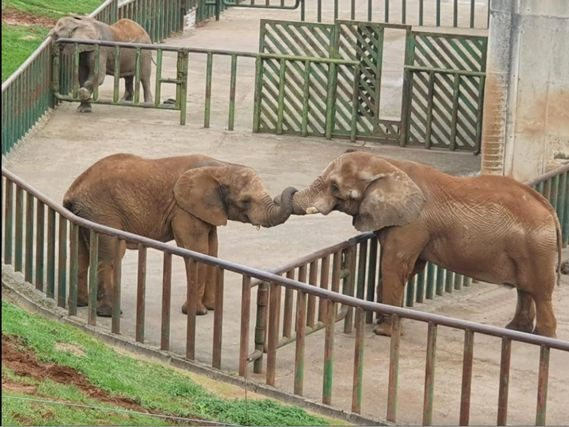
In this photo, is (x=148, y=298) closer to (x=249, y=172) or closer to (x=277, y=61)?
(x=249, y=172)

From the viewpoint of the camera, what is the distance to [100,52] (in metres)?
26.5

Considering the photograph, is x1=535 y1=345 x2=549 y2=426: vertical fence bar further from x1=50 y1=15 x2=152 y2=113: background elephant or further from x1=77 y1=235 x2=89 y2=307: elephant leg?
x1=50 y1=15 x2=152 y2=113: background elephant

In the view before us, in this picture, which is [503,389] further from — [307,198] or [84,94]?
[84,94]

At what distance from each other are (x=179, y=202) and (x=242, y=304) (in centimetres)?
230

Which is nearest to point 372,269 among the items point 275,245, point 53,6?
point 275,245

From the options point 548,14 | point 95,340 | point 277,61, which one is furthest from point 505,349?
point 277,61

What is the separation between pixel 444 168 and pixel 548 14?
332 cm

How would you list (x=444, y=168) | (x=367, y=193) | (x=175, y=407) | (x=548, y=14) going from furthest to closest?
(x=444, y=168) → (x=548, y=14) → (x=367, y=193) → (x=175, y=407)

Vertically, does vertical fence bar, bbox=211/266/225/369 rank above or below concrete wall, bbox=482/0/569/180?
below

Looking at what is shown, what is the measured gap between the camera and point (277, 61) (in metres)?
26.9

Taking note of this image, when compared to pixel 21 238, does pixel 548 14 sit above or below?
above

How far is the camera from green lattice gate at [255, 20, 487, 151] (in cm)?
2603

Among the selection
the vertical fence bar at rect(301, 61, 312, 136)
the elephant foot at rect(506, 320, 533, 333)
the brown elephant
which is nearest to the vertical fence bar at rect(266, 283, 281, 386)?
the brown elephant

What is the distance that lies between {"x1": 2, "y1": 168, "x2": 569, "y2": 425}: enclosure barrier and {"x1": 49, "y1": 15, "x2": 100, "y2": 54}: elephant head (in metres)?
8.25
